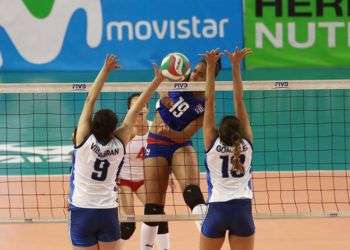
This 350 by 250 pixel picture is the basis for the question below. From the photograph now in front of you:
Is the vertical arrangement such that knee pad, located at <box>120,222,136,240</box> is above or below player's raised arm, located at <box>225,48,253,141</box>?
below

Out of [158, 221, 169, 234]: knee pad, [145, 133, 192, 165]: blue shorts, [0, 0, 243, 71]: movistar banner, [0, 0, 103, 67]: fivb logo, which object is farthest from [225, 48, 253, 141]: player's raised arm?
[0, 0, 103, 67]: fivb logo

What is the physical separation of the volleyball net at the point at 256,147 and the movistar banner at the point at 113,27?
262 cm

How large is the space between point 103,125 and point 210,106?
3.10 ft

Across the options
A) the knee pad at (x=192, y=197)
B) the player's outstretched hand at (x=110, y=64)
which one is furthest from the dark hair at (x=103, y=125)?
the knee pad at (x=192, y=197)

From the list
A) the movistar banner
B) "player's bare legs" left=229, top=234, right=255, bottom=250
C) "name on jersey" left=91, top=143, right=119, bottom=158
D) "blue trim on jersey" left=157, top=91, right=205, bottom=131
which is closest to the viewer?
"name on jersey" left=91, top=143, right=119, bottom=158

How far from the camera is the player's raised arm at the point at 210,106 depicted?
650cm

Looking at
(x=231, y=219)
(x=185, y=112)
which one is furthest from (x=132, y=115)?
(x=185, y=112)

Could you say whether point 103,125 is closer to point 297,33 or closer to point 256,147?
point 256,147

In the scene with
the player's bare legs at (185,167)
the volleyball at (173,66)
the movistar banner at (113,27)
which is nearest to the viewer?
the volleyball at (173,66)

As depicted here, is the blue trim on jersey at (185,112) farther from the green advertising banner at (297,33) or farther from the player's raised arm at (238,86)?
the green advertising banner at (297,33)

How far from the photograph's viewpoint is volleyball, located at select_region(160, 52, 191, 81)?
7.05 m

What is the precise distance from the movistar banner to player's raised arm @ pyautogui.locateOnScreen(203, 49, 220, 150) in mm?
13613

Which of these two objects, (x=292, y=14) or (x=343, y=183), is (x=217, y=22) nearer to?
(x=292, y=14)

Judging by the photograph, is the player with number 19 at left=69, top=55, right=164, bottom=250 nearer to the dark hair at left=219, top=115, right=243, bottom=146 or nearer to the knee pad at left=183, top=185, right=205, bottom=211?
the dark hair at left=219, top=115, right=243, bottom=146
